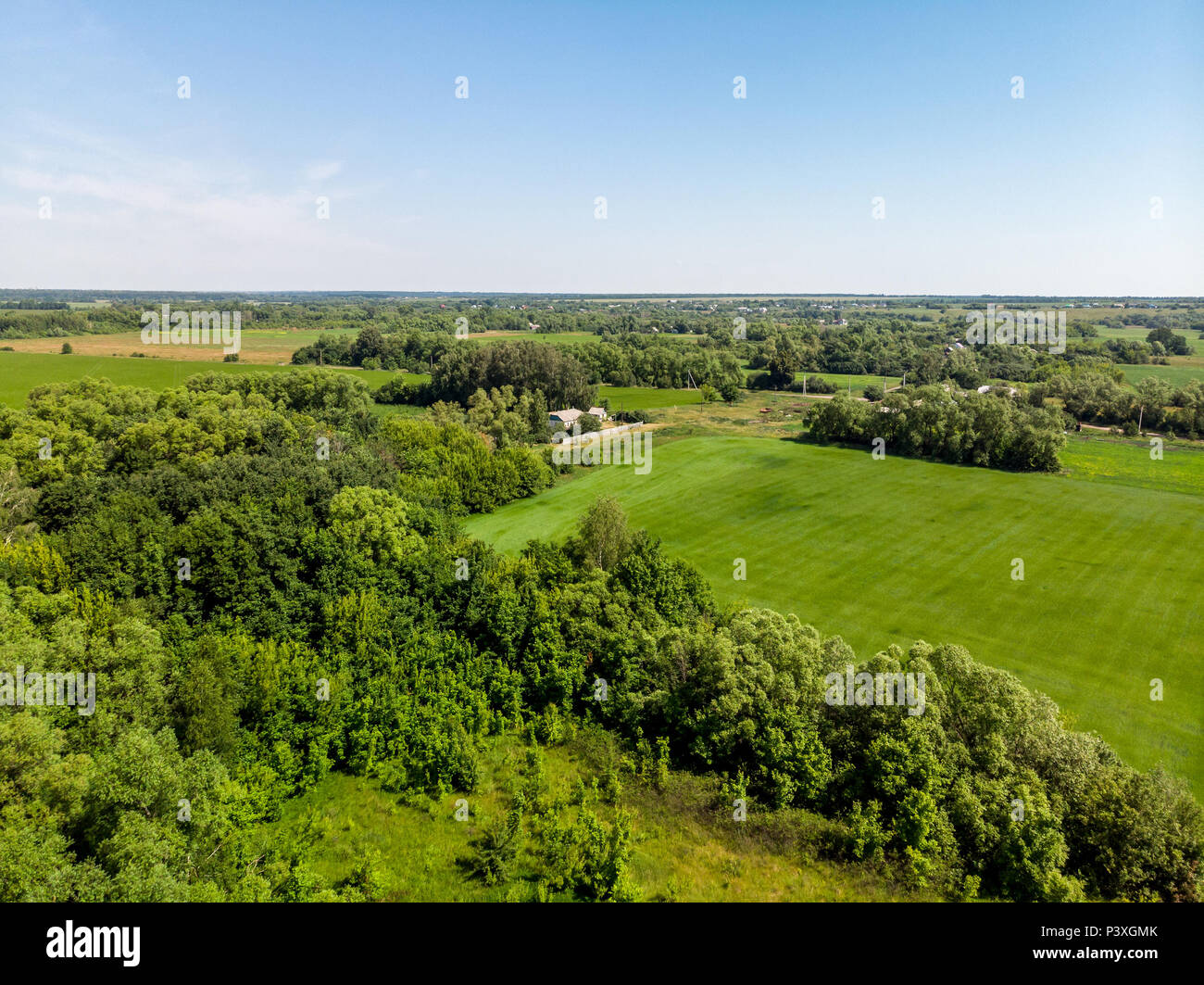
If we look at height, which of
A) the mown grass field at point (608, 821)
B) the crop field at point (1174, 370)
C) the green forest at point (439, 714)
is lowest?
the mown grass field at point (608, 821)

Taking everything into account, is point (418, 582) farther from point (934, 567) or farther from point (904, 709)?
point (934, 567)

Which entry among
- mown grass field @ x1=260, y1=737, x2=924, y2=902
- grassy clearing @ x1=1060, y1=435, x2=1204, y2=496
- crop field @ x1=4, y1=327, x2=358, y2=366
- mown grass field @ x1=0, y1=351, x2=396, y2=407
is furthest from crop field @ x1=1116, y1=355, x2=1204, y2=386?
crop field @ x1=4, y1=327, x2=358, y2=366

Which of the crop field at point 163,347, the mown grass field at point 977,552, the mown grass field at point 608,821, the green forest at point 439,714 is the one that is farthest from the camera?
the crop field at point 163,347

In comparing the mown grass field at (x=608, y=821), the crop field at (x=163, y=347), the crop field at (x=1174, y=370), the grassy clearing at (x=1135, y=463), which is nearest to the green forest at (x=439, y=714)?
the mown grass field at (x=608, y=821)

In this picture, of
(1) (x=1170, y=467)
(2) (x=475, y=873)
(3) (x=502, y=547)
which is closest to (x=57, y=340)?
(3) (x=502, y=547)

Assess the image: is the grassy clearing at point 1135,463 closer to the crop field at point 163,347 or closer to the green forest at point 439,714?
the green forest at point 439,714

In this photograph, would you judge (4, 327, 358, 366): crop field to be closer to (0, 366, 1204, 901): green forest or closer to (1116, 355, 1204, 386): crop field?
(0, 366, 1204, 901): green forest
